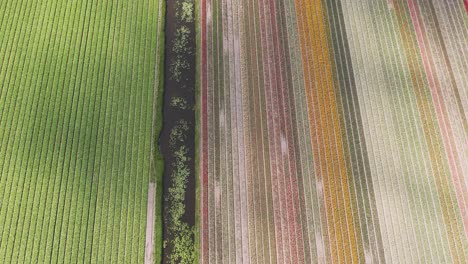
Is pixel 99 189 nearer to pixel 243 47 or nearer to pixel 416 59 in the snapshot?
pixel 243 47

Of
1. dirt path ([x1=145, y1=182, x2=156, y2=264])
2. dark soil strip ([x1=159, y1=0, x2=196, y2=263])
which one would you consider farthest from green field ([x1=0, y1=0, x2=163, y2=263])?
dark soil strip ([x1=159, y1=0, x2=196, y2=263])

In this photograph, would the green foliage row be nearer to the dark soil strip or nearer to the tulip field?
the dark soil strip

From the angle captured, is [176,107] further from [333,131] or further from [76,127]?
[333,131]

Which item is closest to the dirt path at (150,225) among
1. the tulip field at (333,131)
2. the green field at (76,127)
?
the green field at (76,127)

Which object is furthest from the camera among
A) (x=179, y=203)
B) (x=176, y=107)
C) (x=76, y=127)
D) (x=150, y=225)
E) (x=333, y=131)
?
(x=176, y=107)

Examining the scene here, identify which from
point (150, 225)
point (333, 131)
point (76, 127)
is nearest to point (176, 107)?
point (76, 127)

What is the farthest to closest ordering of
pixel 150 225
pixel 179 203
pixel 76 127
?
pixel 76 127 → pixel 179 203 → pixel 150 225
